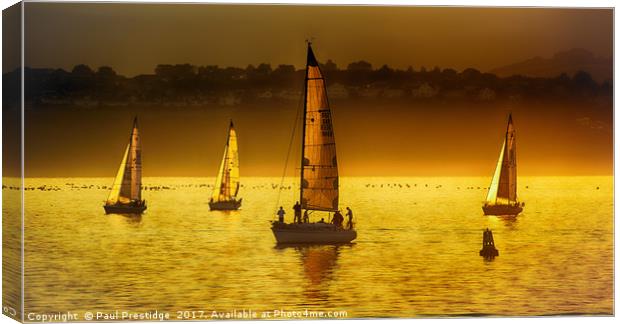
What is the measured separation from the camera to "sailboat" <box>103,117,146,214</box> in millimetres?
16109

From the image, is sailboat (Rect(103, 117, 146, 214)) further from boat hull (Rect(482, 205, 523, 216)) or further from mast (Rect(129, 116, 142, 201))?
boat hull (Rect(482, 205, 523, 216))

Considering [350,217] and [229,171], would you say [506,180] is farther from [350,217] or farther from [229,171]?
[229,171]

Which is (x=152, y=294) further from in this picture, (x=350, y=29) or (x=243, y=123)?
(x=350, y=29)

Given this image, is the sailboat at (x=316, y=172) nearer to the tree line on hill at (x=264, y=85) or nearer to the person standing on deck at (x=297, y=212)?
the person standing on deck at (x=297, y=212)

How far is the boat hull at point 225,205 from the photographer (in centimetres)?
1565

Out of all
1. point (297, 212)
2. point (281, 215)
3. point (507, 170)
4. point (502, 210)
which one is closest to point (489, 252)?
point (502, 210)

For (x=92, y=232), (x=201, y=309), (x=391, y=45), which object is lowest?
(x=201, y=309)

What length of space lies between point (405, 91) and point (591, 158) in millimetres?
2710

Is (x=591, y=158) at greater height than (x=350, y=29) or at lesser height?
lesser

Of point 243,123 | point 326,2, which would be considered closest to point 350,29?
point 326,2

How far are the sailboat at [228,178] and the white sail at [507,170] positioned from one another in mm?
3395

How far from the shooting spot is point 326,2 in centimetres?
1648

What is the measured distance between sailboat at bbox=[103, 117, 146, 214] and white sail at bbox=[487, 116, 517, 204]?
4631mm

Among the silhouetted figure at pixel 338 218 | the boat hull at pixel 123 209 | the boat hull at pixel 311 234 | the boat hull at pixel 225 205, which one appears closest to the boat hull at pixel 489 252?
the boat hull at pixel 311 234
